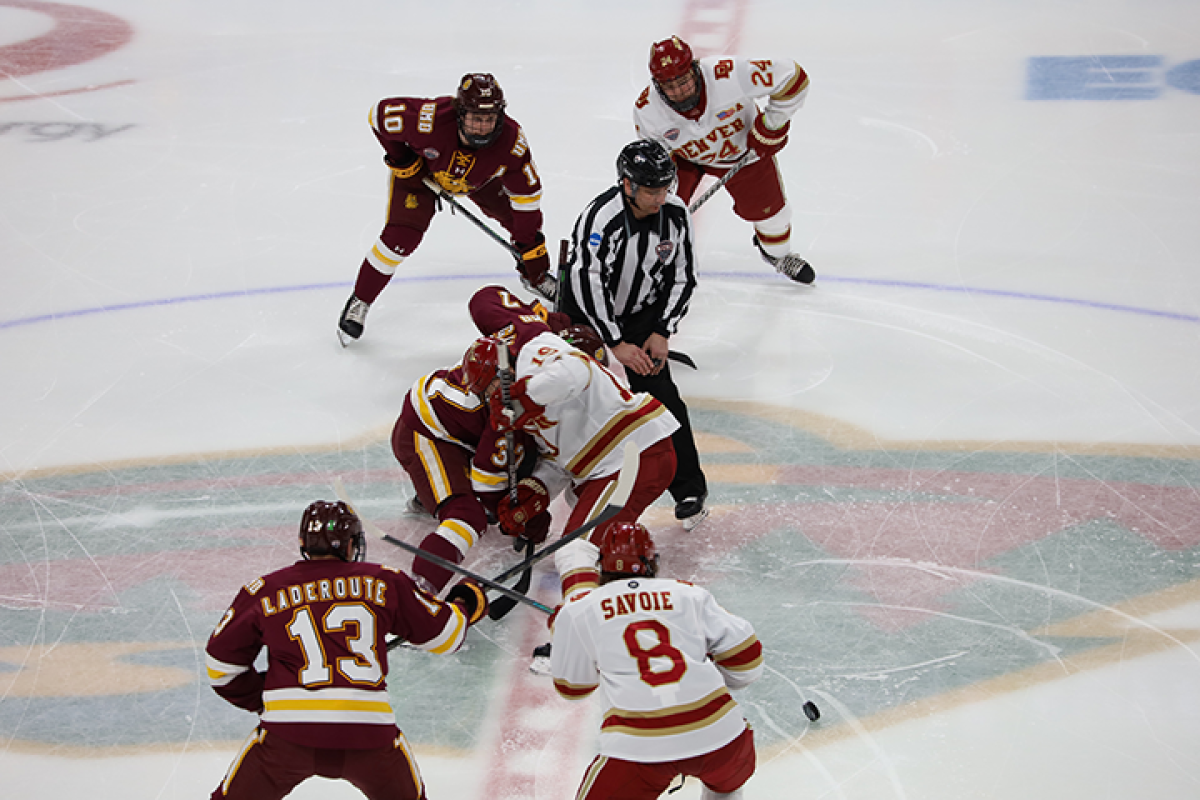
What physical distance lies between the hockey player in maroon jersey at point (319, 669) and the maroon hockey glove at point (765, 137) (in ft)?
8.51

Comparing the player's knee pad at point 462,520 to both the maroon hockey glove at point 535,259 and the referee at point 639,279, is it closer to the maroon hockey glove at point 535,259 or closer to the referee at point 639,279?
the referee at point 639,279

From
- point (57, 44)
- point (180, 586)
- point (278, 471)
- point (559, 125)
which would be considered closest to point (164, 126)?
point (57, 44)

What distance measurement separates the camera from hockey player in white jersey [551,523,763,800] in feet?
6.97

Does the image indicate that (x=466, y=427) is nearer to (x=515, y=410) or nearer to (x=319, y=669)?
(x=515, y=410)

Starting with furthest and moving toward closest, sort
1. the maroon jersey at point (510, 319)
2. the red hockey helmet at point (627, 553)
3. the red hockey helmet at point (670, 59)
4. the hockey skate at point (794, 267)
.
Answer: the hockey skate at point (794, 267), the red hockey helmet at point (670, 59), the maroon jersey at point (510, 319), the red hockey helmet at point (627, 553)

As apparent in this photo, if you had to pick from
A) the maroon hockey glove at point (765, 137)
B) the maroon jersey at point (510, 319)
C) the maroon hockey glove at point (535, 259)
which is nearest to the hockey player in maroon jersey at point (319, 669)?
the maroon jersey at point (510, 319)

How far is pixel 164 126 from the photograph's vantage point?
6.16 m

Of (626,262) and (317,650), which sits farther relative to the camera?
(626,262)

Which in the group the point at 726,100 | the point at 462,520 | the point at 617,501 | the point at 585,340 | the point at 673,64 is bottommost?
the point at 462,520

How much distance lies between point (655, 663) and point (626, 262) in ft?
5.65

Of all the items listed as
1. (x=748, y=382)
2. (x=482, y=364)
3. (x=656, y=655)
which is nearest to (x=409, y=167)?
(x=748, y=382)

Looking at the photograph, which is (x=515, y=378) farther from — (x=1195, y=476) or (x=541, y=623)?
(x=1195, y=476)

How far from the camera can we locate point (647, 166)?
11.0ft

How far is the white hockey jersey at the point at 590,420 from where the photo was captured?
2.99 meters
